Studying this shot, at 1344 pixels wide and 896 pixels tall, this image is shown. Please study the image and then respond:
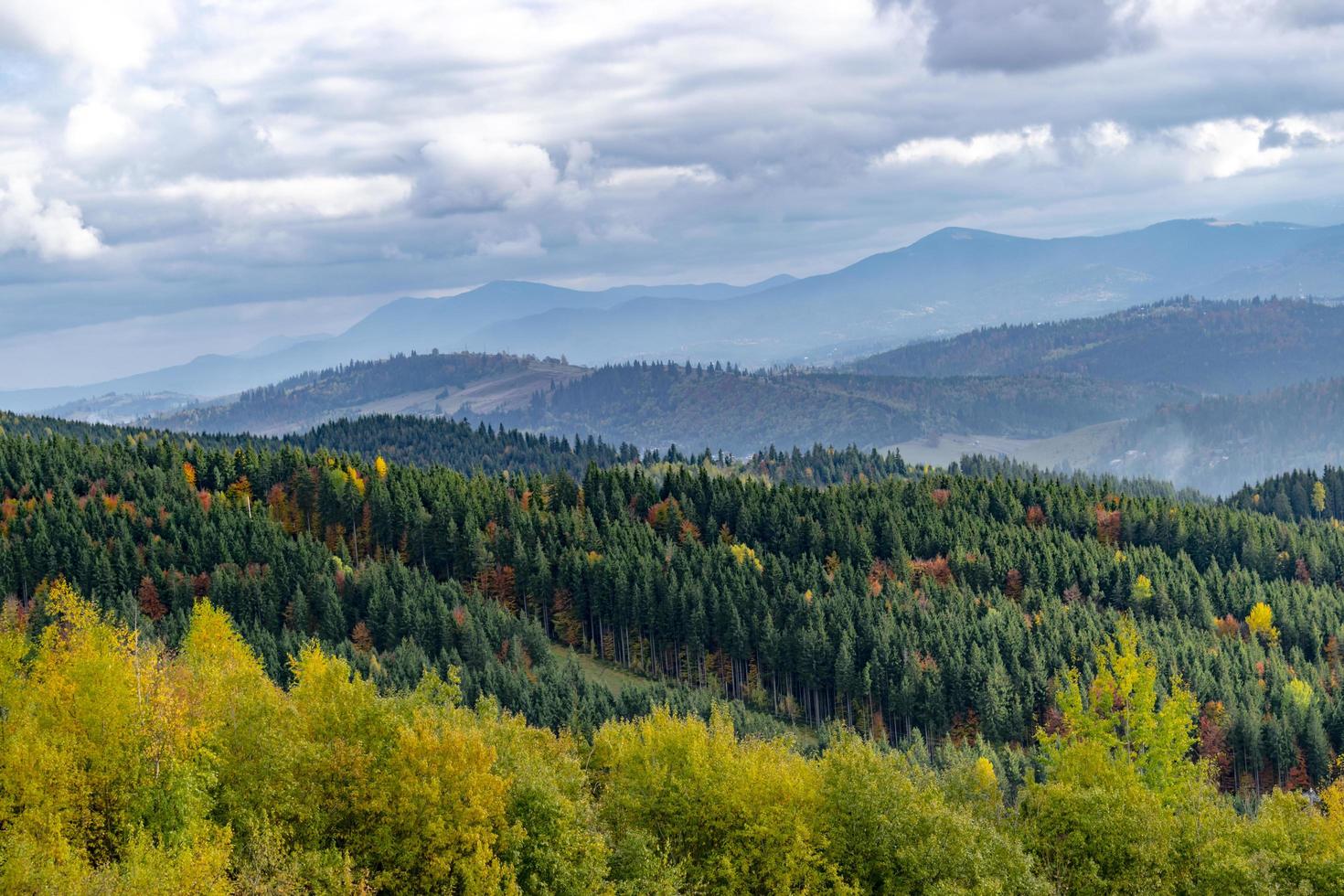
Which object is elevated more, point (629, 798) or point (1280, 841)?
point (629, 798)

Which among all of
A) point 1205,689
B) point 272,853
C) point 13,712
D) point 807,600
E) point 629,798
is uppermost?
point 13,712

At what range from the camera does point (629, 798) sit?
225ft

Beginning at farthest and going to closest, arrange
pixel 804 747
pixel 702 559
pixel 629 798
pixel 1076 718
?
pixel 702 559 → pixel 804 747 → pixel 1076 718 → pixel 629 798

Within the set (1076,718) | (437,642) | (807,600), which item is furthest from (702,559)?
(1076,718)

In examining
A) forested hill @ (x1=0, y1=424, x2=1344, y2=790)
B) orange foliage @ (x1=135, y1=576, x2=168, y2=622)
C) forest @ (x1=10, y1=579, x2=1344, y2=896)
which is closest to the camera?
forest @ (x1=10, y1=579, x2=1344, y2=896)

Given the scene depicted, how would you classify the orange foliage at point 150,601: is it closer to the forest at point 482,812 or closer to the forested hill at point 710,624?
the forested hill at point 710,624

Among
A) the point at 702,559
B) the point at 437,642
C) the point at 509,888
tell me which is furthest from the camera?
the point at 702,559

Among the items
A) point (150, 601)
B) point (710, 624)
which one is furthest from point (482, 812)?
point (150, 601)

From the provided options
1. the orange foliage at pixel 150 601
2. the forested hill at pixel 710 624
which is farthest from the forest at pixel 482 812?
the orange foliage at pixel 150 601

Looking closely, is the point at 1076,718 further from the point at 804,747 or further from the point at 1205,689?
the point at 1205,689

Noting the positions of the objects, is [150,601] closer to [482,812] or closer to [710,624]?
[710,624]

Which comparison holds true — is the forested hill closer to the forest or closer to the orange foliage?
the orange foliage

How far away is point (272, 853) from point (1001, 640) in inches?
5349

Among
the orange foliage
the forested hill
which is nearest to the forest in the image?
the forested hill
